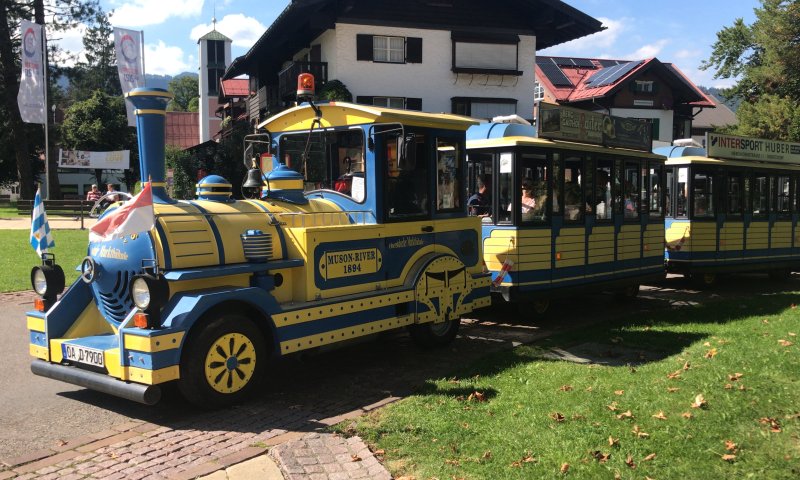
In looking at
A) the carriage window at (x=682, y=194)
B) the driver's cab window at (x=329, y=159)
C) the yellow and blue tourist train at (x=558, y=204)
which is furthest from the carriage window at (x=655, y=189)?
the driver's cab window at (x=329, y=159)

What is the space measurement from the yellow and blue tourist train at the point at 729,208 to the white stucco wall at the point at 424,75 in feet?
48.5

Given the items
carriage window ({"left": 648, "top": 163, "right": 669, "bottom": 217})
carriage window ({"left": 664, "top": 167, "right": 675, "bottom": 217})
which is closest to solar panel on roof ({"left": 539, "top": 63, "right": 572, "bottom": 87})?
carriage window ({"left": 664, "top": 167, "right": 675, "bottom": 217})

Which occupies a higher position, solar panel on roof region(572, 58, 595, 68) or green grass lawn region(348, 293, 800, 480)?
solar panel on roof region(572, 58, 595, 68)

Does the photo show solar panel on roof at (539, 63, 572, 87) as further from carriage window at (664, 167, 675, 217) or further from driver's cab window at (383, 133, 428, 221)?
driver's cab window at (383, 133, 428, 221)

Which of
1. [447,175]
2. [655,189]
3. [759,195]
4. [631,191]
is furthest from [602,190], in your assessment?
[759,195]

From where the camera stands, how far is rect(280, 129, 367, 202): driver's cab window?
709 cm

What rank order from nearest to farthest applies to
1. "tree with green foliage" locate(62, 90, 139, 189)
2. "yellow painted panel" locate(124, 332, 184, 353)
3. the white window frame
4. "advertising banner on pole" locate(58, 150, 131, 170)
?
1. "yellow painted panel" locate(124, 332, 184, 353)
2. the white window frame
3. "advertising banner on pole" locate(58, 150, 131, 170)
4. "tree with green foliage" locate(62, 90, 139, 189)

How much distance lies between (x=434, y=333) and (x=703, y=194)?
8.28 metres

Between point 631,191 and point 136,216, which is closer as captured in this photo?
point 136,216

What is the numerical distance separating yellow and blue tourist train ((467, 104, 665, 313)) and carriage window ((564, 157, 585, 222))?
0.05 ft

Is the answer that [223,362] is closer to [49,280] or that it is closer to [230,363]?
[230,363]

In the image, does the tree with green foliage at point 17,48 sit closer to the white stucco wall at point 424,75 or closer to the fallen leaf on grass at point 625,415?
the white stucco wall at point 424,75

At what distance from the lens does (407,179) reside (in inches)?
287

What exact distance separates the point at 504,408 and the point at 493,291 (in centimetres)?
394
